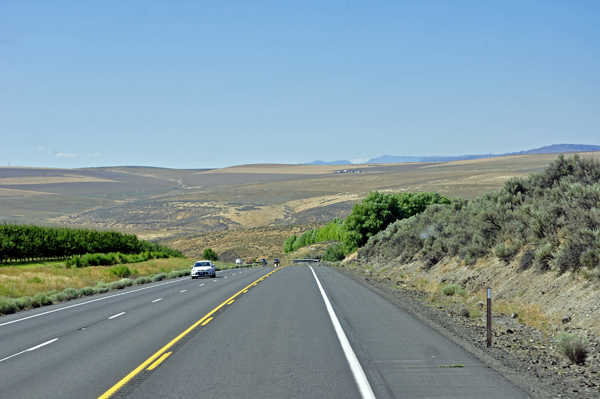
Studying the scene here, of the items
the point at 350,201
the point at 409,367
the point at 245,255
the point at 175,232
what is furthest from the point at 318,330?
the point at 350,201

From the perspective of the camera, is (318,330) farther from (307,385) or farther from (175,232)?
(175,232)

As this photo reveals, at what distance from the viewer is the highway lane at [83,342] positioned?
7777mm

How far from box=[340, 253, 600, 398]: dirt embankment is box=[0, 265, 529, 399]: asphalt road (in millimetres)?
581

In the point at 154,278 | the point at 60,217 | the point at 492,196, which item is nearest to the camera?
the point at 492,196

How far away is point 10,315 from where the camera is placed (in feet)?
57.7

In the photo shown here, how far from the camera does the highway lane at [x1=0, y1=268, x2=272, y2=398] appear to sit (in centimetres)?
778

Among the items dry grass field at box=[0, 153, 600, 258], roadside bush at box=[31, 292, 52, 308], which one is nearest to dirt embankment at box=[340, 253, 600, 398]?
roadside bush at box=[31, 292, 52, 308]

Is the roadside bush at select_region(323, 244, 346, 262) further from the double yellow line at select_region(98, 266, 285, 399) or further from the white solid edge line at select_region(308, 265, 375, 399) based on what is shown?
the white solid edge line at select_region(308, 265, 375, 399)

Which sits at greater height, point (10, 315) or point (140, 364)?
point (140, 364)

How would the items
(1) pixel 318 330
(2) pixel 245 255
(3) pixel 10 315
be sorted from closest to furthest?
1. (1) pixel 318 330
2. (3) pixel 10 315
3. (2) pixel 245 255

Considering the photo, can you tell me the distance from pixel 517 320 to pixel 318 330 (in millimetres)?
4954

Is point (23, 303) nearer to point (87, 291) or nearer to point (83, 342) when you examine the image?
point (87, 291)

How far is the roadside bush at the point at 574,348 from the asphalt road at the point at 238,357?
1562mm

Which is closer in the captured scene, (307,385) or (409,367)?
(307,385)
